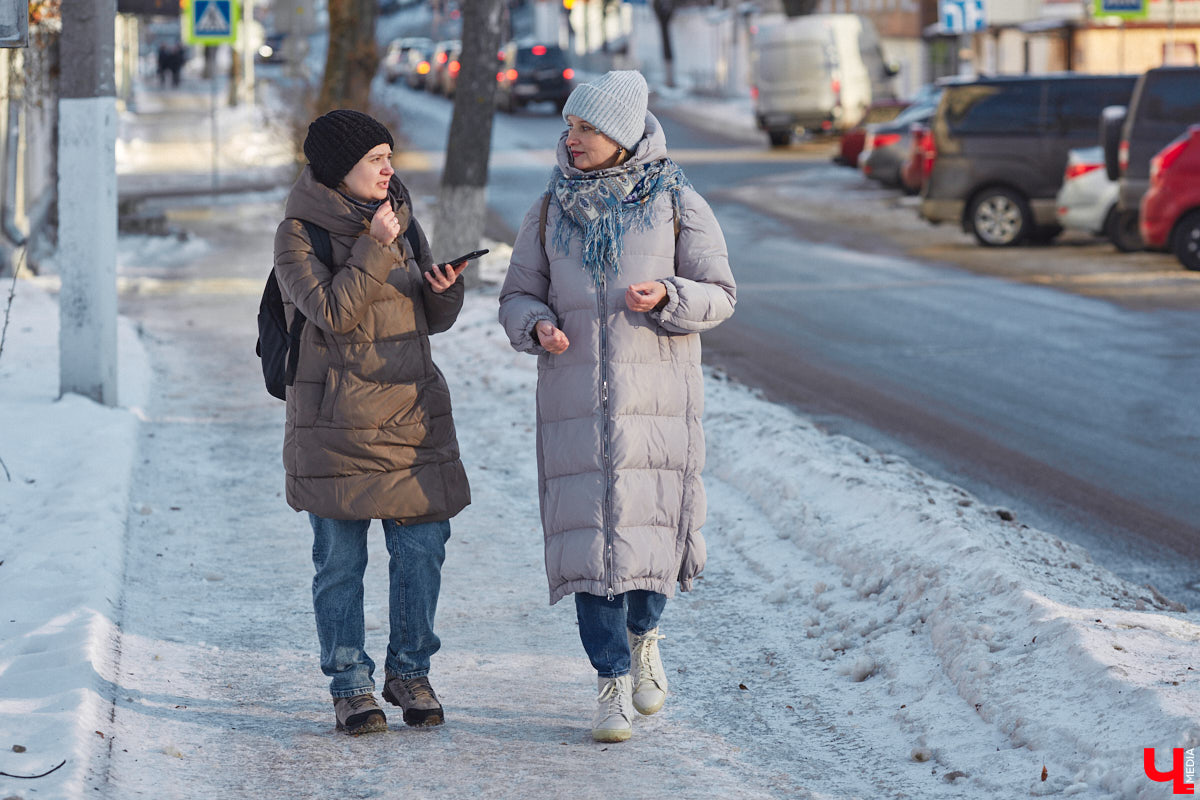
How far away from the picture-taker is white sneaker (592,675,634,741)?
15.1 ft

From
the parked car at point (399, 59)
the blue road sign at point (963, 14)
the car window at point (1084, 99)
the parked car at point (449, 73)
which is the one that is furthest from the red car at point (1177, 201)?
the parked car at point (399, 59)

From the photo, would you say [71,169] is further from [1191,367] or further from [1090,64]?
[1090,64]

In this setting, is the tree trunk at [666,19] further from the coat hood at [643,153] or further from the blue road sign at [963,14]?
the coat hood at [643,153]

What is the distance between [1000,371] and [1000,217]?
826 centimetres

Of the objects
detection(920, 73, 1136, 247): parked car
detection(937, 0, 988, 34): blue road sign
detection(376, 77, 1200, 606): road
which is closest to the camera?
detection(376, 77, 1200, 606): road

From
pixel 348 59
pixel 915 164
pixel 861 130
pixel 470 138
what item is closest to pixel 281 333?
pixel 470 138

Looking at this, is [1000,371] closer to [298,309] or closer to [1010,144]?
[298,309]

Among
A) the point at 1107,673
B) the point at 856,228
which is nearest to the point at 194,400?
the point at 1107,673

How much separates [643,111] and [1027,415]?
5531 mm

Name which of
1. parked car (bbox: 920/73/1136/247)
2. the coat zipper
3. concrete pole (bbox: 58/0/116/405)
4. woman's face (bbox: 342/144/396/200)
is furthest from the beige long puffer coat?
parked car (bbox: 920/73/1136/247)

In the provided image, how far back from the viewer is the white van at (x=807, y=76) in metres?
34.0

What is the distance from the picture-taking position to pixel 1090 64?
38.2 metres

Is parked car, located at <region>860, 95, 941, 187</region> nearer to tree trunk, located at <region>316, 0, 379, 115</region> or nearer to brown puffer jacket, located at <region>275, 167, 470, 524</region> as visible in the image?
tree trunk, located at <region>316, 0, 379, 115</region>

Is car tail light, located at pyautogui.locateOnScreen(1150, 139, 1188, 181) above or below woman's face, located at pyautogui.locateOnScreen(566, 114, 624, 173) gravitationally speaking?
above
